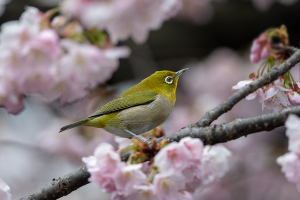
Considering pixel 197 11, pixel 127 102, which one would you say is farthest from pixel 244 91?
pixel 197 11

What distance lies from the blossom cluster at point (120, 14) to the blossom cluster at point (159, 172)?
570 mm

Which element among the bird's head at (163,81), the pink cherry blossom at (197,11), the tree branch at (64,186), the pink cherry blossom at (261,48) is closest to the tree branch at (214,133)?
the tree branch at (64,186)

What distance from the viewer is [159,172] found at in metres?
1.54

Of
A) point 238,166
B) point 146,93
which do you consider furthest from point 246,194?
point 146,93

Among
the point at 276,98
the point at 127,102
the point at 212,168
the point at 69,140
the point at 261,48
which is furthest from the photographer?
the point at 69,140

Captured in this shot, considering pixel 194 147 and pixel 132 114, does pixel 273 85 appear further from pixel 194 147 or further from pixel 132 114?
pixel 132 114

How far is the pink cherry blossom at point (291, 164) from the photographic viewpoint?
142cm

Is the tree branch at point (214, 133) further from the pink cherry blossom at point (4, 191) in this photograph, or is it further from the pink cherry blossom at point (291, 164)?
the pink cherry blossom at point (291, 164)

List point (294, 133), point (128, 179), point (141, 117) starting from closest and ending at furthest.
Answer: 1. point (294, 133)
2. point (128, 179)
3. point (141, 117)

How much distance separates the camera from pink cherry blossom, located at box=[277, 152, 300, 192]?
1417mm

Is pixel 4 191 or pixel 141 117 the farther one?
pixel 141 117

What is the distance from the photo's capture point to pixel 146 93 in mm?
3553

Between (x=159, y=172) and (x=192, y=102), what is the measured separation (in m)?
3.89

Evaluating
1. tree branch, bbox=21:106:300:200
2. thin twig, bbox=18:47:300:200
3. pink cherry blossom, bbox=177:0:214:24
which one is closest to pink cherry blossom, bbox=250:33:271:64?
thin twig, bbox=18:47:300:200
